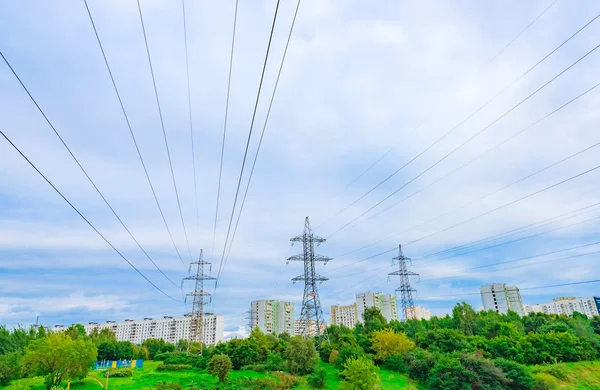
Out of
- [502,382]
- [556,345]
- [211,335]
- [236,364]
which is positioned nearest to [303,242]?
[236,364]

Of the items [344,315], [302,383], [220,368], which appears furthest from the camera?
[344,315]

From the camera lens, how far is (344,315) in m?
160

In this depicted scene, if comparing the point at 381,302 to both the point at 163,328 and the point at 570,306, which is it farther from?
the point at 163,328

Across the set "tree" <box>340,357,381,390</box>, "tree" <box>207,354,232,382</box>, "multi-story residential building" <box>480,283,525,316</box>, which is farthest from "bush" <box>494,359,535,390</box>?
"multi-story residential building" <box>480,283,525,316</box>

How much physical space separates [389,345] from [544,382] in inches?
671

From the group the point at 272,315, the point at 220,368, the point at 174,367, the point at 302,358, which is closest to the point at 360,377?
the point at 302,358

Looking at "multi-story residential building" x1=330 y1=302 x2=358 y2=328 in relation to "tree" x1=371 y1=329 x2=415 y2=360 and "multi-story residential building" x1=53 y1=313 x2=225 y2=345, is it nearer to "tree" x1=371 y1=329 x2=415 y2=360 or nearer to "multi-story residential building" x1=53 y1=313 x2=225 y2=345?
"multi-story residential building" x1=53 y1=313 x2=225 y2=345

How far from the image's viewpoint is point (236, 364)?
52.3 meters

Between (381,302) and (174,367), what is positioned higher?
(381,302)

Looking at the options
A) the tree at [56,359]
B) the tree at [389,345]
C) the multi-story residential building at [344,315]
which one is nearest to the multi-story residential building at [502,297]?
the multi-story residential building at [344,315]

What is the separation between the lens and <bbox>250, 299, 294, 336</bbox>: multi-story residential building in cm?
13725

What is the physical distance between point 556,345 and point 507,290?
297 feet

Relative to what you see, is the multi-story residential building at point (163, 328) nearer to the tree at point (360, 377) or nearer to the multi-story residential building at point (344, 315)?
the multi-story residential building at point (344, 315)

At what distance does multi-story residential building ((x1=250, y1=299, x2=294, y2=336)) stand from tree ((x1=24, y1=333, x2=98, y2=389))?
94541mm
